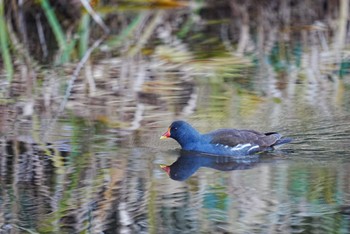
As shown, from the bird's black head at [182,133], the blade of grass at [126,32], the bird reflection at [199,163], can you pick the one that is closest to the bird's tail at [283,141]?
the bird reflection at [199,163]

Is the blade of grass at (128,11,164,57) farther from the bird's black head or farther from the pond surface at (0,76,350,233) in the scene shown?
the bird's black head

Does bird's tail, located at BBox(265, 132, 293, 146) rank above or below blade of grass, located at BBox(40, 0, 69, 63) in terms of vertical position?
below

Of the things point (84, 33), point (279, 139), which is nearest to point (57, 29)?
point (84, 33)

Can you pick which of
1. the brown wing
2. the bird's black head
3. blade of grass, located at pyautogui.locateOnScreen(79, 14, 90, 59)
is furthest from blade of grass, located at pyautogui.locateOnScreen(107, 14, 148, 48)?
the brown wing

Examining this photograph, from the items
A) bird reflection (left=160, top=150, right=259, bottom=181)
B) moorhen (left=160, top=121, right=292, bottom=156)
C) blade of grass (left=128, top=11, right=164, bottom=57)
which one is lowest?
bird reflection (left=160, top=150, right=259, bottom=181)

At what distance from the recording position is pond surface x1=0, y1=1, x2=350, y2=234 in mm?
5852

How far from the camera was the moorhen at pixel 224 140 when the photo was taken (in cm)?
772

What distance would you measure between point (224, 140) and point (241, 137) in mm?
146

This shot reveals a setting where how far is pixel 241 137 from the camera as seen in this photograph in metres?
7.75

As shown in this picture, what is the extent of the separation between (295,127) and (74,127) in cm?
198

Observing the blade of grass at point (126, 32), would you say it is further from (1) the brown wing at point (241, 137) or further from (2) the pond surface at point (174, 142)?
(1) the brown wing at point (241, 137)

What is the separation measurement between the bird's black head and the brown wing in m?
0.16

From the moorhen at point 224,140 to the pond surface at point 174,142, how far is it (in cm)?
9

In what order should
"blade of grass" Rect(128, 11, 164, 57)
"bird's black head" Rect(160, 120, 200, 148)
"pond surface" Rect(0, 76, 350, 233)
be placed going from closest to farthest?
"pond surface" Rect(0, 76, 350, 233), "bird's black head" Rect(160, 120, 200, 148), "blade of grass" Rect(128, 11, 164, 57)
